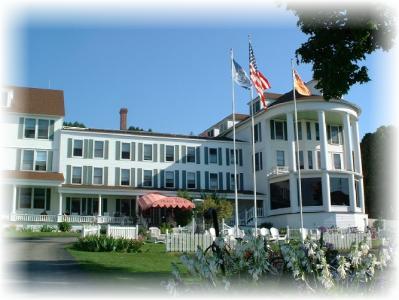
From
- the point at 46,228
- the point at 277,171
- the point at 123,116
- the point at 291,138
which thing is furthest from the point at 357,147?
the point at 46,228

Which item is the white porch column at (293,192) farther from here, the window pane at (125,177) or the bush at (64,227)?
the bush at (64,227)

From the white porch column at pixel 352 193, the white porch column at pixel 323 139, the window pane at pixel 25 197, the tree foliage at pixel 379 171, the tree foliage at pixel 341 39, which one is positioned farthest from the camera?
the tree foliage at pixel 379 171

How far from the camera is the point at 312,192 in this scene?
41.2 m

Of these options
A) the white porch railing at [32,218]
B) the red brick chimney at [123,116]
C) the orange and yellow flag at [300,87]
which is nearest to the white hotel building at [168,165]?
the white porch railing at [32,218]

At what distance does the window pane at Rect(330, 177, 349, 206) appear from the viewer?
1618 inches

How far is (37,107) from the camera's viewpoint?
42875 mm

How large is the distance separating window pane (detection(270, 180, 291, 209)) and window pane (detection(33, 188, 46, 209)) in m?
20.3

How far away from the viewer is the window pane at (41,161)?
41.6 metres

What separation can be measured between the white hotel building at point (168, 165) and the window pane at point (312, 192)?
3.4 inches

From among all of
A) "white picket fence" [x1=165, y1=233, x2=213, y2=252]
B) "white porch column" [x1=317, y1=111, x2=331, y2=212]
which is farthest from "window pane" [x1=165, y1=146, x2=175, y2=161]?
"white picket fence" [x1=165, y1=233, x2=213, y2=252]

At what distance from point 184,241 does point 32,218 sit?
20.6 m

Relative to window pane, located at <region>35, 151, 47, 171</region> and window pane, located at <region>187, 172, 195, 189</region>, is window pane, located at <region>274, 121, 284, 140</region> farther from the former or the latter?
window pane, located at <region>35, 151, 47, 171</region>

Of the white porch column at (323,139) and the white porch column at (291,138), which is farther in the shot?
the white porch column at (291,138)

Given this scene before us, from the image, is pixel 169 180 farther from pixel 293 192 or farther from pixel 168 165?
pixel 293 192
